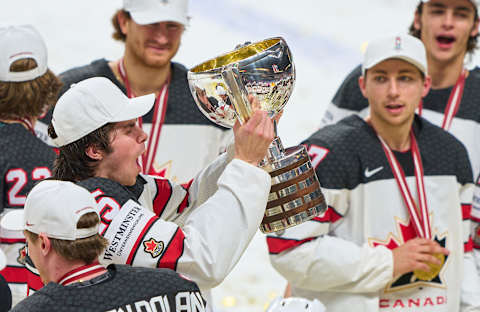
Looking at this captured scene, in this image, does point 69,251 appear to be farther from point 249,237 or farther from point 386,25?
point 386,25

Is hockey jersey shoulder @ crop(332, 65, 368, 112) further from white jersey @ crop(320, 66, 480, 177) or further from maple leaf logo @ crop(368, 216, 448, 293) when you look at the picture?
maple leaf logo @ crop(368, 216, 448, 293)

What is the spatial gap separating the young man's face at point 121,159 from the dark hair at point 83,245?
29 centimetres

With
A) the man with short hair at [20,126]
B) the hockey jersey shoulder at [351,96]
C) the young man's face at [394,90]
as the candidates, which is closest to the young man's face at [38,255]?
the man with short hair at [20,126]

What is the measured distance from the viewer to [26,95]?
10.3 feet

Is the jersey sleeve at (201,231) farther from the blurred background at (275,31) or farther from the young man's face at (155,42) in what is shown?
the blurred background at (275,31)

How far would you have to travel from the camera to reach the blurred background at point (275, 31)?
26.8ft

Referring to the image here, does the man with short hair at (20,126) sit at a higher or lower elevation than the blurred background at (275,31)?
lower

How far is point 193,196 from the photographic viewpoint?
2568 millimetres

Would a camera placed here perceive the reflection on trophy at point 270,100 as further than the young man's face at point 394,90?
No

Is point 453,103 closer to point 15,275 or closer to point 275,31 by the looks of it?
point 15,275

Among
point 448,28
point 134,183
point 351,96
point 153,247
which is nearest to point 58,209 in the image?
point 153,247

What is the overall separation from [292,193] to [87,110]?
1.78 ft

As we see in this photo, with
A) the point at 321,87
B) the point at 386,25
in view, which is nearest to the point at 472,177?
the point at 321,87

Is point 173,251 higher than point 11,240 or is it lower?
higher
